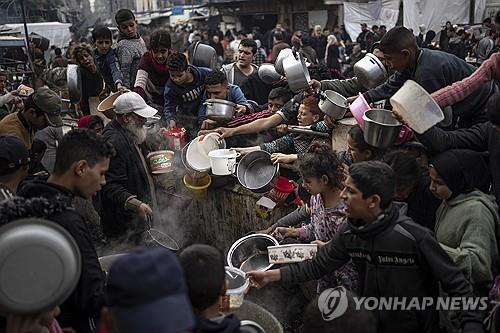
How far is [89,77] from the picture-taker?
277 inches

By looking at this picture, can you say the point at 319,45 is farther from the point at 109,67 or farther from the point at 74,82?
the point at 74,82

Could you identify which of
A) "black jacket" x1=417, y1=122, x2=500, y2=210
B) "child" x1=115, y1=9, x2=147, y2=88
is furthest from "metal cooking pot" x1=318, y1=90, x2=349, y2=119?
"child" x1=115, y1=9, x2=147, y2=88

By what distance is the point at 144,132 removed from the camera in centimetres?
470

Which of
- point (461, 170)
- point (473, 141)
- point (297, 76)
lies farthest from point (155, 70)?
point (461, 170)

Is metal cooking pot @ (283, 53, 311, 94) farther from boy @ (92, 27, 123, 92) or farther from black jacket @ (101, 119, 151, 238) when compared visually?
boy @ (92, 27, 123, 92)

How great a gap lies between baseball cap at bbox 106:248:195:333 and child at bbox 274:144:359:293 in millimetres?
1677

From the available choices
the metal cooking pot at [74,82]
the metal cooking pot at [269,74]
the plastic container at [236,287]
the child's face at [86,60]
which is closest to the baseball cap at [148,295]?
the plastic container at [236,287]

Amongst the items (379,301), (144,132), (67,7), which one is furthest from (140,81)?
(67,7)

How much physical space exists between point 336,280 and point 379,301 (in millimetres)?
628

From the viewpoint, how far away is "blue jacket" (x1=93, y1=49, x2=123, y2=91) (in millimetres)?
7047

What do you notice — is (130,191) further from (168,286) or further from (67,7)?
(67,7)

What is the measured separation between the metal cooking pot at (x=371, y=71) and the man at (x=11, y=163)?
3.19 m

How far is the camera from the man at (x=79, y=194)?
2.57m

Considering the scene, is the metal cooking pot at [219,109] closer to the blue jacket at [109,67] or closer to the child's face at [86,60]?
the blue jacket at [109,67]
